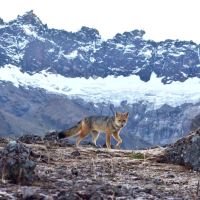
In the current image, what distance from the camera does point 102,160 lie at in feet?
57.4

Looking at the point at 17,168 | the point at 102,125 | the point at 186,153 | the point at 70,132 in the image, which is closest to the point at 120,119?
the point at 102,125

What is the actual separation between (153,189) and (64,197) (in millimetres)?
3062

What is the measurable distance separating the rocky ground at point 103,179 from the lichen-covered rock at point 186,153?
0.99ft

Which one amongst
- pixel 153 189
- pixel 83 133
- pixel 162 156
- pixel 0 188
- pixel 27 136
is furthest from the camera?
pixel 83 133

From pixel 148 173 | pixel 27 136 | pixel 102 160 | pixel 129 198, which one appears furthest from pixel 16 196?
pixel 27 136

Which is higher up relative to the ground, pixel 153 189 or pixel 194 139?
pixel 194 139

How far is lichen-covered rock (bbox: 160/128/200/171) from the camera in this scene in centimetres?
1692

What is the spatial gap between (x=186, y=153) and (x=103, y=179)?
4.95 m

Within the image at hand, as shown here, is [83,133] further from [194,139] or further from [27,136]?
[194,139]

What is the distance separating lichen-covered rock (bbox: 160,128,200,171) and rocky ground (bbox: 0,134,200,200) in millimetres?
301

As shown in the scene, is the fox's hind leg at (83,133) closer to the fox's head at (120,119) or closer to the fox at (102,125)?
the fox at (102,125)

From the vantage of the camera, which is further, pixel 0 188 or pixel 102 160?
pixel 102 160

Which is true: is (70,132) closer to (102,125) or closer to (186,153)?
(102,125)

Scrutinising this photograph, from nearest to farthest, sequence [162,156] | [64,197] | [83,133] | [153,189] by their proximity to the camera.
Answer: [64,197]
[153,189]
[162,156]
[83,133]
